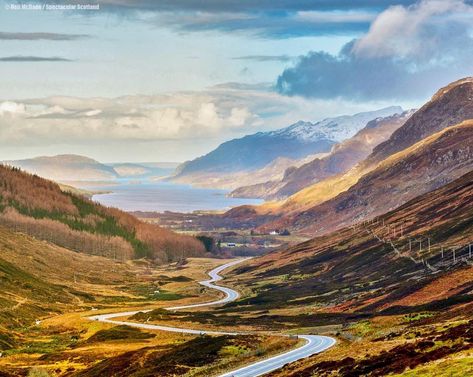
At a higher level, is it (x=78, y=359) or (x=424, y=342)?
(x=424, y=342)

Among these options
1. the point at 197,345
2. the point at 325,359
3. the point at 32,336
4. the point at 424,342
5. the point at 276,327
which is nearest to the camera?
the point at 424,342

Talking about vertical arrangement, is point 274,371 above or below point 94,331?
above

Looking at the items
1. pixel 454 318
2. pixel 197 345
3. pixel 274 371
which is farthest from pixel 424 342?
pixel 197 345

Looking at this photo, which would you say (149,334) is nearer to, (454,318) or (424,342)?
(454,318)

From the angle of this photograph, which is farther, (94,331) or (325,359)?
(94,331)

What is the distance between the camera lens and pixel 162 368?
374 feet

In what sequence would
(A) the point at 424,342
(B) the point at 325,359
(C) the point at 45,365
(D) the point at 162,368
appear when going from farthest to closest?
(C) the point at 45,365, (D) the point at 162,368, (B) the point at 325,359, (A) the point at 424,342

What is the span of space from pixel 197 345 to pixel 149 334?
179ft

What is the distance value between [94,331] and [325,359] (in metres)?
117

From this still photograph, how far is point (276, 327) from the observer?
18088cm

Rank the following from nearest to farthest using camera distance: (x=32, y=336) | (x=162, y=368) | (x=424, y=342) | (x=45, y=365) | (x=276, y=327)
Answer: (x=424, y=342), (x=162, y=368), (x=45, y=365), (x=276, y=327), (x=32, y=336)

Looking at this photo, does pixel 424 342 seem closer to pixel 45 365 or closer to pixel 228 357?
pixel 228 357

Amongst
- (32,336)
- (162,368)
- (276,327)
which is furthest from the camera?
(32,336)

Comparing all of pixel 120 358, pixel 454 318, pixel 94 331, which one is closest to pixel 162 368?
pixel 120 358
